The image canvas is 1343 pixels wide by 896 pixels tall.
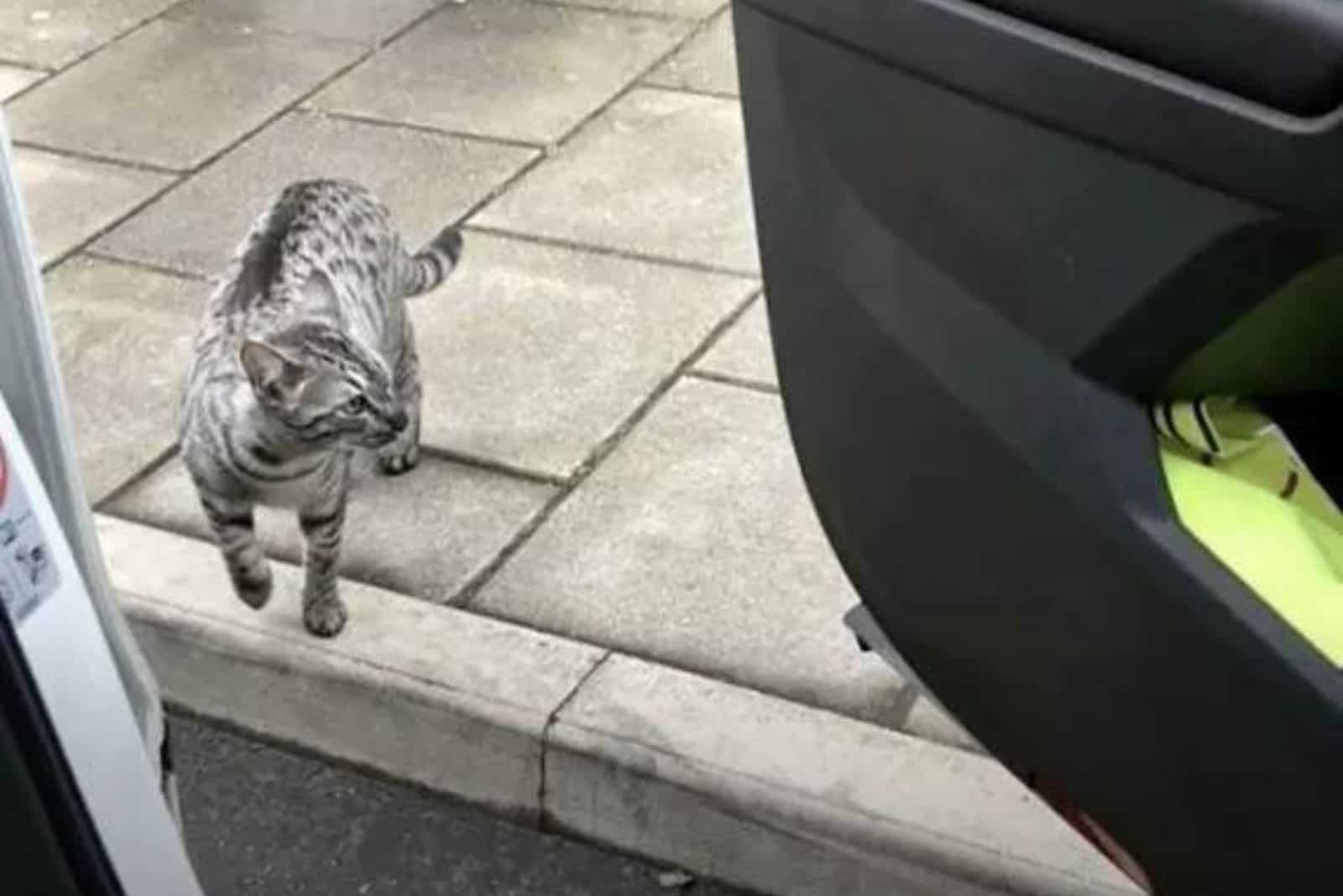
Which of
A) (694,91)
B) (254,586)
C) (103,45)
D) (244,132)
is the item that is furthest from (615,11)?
(254,586)

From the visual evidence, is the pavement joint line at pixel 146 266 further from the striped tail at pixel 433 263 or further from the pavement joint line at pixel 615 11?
the pavement joint line at pixel 615 11

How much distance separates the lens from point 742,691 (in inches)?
134

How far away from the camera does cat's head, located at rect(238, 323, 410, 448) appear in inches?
133

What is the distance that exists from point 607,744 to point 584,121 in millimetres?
2347

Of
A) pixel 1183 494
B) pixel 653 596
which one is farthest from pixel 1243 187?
pixel 653 596

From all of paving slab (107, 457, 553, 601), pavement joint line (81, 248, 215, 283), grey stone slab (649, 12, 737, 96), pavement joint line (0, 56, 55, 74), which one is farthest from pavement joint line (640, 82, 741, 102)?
paving slab (107, 457, 553, 601)

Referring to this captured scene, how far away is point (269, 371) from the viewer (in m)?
3.37

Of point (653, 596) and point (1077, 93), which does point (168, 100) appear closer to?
point (653, 596)

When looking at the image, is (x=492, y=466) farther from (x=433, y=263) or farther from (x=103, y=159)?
(x=103, y=159)

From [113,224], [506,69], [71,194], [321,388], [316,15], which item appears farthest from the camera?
[316,15]

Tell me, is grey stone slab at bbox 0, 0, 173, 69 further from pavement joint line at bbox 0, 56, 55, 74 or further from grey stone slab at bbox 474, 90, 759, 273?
grey stone slab at bbox 474, 90, 759, 273

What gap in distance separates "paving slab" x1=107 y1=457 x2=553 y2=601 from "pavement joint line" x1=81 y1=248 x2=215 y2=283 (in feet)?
2.49

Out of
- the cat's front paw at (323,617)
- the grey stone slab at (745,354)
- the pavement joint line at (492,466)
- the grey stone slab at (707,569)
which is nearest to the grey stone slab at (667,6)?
the grey stone slab at (745,354)

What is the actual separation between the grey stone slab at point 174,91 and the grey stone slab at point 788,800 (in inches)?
94.0
